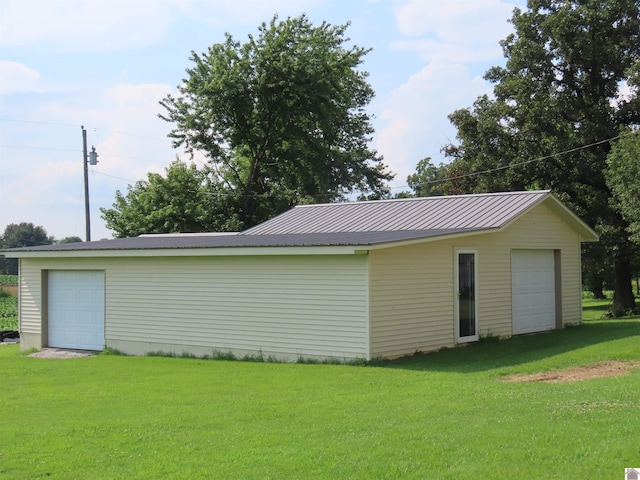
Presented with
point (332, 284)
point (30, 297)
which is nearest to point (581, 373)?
point (332, 284)

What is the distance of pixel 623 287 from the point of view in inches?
1272

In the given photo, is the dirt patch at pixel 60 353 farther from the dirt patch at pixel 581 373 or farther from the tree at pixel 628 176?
the tree at pixel 628 176

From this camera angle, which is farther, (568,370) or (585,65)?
(585,65)

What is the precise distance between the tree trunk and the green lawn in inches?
732

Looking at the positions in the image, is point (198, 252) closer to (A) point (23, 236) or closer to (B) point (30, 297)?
(B) point (30, 297)

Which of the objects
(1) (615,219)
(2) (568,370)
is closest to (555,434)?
(2) (568,370)

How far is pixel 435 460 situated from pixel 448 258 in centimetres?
996

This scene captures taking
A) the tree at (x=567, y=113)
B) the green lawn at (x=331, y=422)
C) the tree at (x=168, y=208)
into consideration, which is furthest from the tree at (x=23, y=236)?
the green lawn at (x=331, y=422)

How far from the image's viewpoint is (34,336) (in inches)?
830

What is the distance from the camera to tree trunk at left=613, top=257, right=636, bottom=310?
31.9m

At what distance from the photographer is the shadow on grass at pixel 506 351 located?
13.7 metres

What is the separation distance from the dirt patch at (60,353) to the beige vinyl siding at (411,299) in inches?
339

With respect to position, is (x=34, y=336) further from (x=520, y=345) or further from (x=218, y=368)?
(x=520, y=345)

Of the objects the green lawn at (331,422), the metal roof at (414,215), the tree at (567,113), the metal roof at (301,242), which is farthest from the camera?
the tree at (567,113)
